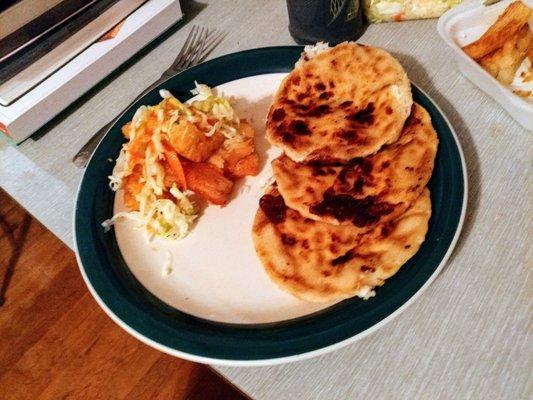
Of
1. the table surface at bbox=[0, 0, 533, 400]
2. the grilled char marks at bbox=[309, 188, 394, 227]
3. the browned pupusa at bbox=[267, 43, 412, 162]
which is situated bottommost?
the table surface at bbox=[0, 0, 533, 400]

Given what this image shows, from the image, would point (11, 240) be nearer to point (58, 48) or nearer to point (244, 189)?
point (58, 48)

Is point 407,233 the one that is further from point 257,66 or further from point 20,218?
point 20,218

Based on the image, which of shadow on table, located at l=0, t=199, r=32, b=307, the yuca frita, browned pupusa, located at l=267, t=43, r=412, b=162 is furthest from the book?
shadow on table, located at l=0, t=199, r=32, b=307

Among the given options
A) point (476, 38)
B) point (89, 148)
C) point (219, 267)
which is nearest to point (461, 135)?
point (476, 38)

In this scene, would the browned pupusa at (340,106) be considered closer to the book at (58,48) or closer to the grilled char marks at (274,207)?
the grilled char marks at (274,207)

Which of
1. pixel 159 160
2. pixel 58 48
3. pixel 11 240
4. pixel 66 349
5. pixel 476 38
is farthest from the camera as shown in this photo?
pixel 11 240

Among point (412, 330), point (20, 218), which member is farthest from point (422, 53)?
point (20, 218)

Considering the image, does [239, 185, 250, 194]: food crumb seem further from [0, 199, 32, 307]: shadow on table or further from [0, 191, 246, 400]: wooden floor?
[0, 199, 32, 307]: shadow on table
